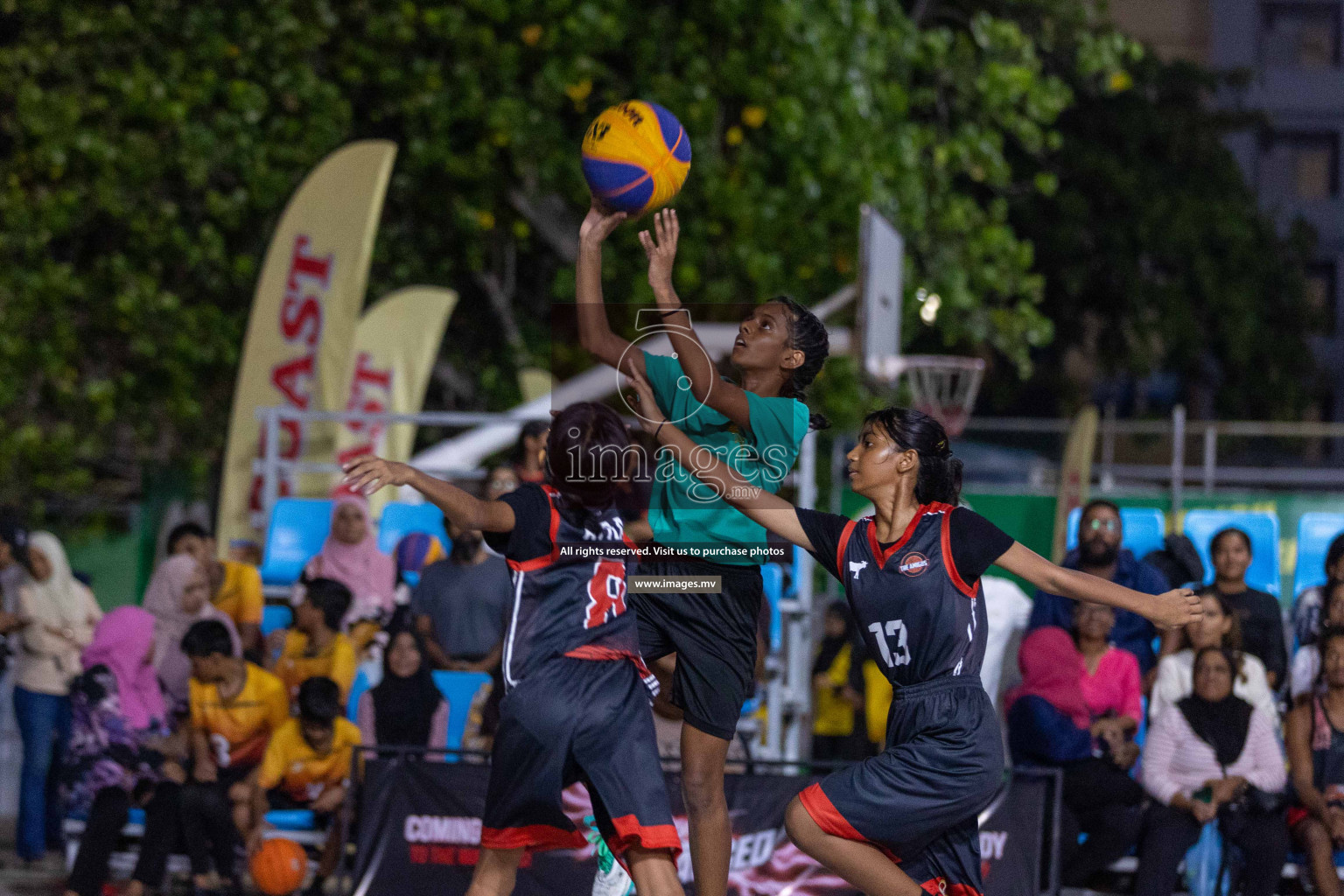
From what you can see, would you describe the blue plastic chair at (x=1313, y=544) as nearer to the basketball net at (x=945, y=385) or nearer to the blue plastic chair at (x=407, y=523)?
the basketball net at (x=945, y=385)

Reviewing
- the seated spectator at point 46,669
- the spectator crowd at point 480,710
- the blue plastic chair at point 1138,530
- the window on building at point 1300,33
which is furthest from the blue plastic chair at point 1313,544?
the window on building at point 1300,33

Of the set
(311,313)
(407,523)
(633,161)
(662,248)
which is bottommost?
(407,523)

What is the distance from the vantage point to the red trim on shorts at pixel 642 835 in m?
4.38

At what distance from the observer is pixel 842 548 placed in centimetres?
468

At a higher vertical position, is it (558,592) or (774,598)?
(774,598)

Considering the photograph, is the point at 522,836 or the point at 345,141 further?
the point at 345,141

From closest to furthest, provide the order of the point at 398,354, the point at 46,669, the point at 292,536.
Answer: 1. the point at 46,669
2. the point at 292,536
3. the point at 398,354

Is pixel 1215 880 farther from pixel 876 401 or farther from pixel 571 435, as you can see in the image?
pixel 876 401

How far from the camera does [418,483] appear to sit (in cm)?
426

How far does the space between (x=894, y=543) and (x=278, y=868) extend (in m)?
3.67

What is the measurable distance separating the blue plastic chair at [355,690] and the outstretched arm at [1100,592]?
437cm

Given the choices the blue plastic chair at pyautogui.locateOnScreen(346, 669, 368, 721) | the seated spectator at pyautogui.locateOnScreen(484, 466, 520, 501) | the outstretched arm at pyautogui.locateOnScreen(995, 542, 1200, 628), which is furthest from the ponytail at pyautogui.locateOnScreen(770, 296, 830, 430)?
the blue plastic chair at pyautogui.locateOnScreen(346, 669, 368, 721)

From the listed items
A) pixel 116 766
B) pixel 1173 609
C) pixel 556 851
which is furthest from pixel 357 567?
pixel 1173 609

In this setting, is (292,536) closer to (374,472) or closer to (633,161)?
(633,161)
